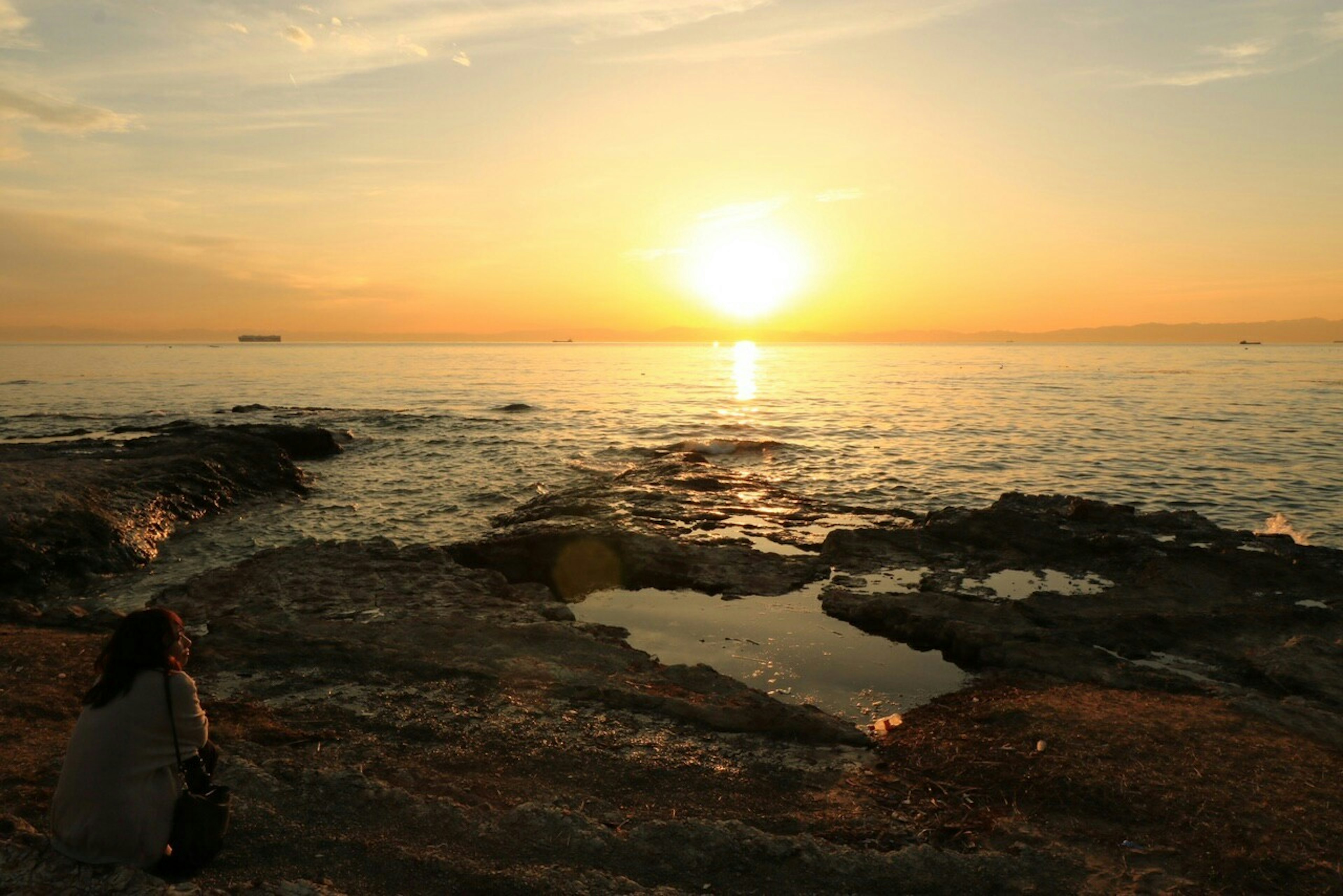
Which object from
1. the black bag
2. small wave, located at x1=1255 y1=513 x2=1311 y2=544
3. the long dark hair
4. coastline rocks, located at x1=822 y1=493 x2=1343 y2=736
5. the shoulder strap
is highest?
the long dark hair

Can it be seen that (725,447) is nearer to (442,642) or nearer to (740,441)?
(740,441)

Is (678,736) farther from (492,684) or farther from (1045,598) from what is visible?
(1045,598)

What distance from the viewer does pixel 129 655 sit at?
4.94 meters

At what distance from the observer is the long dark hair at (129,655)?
4898 millimetres

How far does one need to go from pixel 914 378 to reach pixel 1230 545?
8909 cm

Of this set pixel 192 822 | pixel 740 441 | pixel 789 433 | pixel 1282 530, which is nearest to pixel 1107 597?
pixel 1282 530

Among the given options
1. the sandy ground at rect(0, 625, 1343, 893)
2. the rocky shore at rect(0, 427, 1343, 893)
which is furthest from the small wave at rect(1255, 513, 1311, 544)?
the sandy ground at rect(0, 625, 1343, 893)

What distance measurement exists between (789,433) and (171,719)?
122 ft

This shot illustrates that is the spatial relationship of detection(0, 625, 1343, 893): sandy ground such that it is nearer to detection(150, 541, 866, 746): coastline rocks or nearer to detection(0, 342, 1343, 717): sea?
detection(150, 541, 866, 746): coastline rocks

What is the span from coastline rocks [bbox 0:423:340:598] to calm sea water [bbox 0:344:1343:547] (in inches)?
73.6

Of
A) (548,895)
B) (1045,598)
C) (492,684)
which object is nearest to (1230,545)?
(1045,598)

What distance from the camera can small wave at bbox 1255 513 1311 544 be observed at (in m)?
17.5

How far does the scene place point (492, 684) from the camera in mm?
8773

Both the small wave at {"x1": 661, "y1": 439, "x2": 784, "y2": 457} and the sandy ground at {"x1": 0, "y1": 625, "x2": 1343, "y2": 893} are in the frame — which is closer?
the sandy ground at {"x1": 0, "y1": 625, "x2": 1343, "y2": 893}
